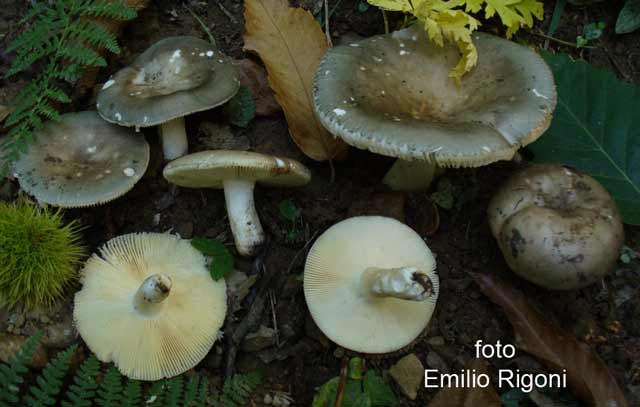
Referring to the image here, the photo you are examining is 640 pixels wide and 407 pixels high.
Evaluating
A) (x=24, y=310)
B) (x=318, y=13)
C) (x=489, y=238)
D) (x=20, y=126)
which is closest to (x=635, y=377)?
(x=489, y=238)

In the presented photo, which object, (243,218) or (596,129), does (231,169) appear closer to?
(243,218)

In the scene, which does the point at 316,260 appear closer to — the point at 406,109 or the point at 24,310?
the point at 406,109

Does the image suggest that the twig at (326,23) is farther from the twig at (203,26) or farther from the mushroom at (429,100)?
the twig at (203,26)

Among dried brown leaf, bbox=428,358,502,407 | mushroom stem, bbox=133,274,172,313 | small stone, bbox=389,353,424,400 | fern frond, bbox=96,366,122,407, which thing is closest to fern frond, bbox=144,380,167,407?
fern frond, bbox=96,366,122,407

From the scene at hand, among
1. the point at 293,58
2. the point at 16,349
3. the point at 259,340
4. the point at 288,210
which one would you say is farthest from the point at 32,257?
the point at 293,58

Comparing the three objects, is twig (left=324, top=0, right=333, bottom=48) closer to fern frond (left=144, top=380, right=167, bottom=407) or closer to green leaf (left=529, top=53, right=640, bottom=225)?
green leaf (left=529, top=53, right=640, bottom=225)

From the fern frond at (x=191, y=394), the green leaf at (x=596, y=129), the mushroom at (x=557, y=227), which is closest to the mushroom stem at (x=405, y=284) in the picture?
the mushroom at (x=557, y=227)
